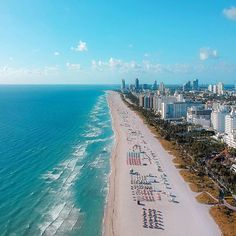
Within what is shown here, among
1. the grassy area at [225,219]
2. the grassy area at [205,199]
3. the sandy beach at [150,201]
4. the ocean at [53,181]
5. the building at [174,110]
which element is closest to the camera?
the grassy area at [225,219]

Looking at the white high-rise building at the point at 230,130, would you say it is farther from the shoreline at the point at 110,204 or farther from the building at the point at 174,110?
the building at the point at 174,110

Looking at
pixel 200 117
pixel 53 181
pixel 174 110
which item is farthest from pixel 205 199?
pixel 174 110

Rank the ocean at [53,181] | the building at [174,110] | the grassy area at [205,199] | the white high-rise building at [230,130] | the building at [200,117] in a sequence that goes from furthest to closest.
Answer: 1. the building at [174,110]
2. the building at [200,117]
3. the white high-rise building at [230,130]
4. the grassy area at [205,199]
5. the ocean at [53,181]

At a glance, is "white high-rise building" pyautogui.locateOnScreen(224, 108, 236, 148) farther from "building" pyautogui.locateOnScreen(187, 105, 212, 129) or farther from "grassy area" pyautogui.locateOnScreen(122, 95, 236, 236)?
"building" pyautogui.locateOnScreen(187, 105, 212, 129)

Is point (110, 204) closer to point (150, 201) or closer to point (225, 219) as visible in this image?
point (150, 201)

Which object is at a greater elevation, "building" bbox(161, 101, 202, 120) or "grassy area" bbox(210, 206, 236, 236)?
"building" bbox(161, 101, 202, 120)

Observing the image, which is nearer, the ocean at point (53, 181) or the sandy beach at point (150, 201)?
the sandy beach at point (150, 201)

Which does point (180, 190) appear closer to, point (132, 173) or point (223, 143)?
point (132, 173)

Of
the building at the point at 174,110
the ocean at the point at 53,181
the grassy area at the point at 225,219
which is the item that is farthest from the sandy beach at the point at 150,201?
A: the building at the point at 174,110

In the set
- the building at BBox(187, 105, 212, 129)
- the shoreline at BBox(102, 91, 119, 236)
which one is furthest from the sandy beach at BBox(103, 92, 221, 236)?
the building at BBox(187, 105, 212, 129)
